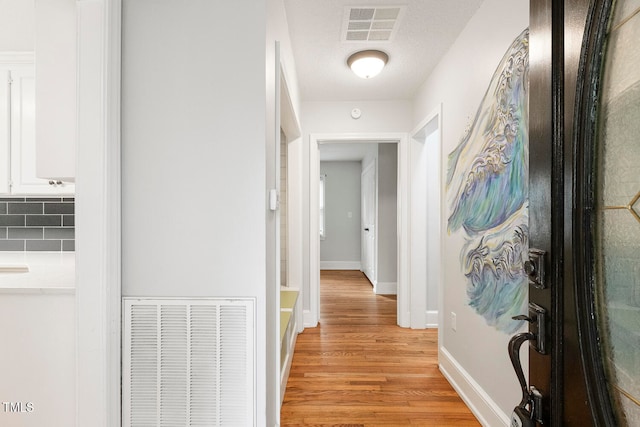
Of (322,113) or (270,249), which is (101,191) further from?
(322,113)

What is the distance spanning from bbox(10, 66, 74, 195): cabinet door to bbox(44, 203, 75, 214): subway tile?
212 mm

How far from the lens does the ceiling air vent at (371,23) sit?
205 cm

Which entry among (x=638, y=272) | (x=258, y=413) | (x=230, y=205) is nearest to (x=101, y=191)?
(x=230, y=205)

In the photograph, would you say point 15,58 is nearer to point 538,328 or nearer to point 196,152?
point 196,152

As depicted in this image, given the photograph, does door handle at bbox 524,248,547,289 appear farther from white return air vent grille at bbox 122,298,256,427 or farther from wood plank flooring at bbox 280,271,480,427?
wood plank flooring at bbox 280,271,480,427

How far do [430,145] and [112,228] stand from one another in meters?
3.20

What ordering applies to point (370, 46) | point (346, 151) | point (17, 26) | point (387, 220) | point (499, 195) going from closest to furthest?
1. point (499, 195)
2. point (17, 26)
3. point (370, 46)
4. point (387, 220)
5. point (346, 151)

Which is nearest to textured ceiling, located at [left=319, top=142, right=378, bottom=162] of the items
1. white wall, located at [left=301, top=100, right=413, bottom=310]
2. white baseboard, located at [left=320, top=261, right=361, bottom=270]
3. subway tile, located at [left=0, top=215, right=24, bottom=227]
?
white wall, located at [left=301, top=100, right=413, bottom=310]

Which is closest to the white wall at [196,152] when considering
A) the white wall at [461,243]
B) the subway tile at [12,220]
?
the white wall at [461,243]

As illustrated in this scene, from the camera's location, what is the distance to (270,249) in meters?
1.60

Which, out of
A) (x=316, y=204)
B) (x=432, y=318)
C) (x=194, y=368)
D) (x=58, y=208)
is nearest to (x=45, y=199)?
(x=58, y=208)

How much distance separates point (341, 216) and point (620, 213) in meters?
6.74

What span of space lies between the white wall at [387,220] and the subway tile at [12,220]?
12.8 feet

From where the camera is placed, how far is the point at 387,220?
497cm
